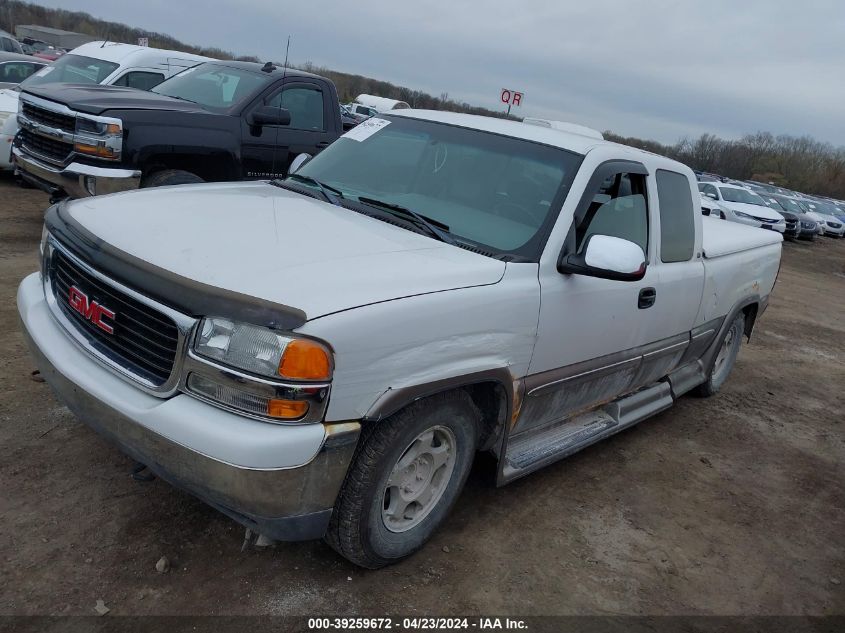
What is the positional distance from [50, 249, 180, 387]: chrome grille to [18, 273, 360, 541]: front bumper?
0.27ft

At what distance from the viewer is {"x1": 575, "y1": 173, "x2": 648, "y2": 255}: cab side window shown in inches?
140

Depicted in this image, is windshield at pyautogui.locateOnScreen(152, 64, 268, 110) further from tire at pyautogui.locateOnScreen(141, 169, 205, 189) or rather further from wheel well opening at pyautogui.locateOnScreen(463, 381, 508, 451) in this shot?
wheel well opening at pyautogui.locateOnScreen(463, 381, 508, 451)

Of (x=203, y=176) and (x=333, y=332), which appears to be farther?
(x=203, y=176)

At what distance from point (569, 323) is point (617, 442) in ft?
6.14

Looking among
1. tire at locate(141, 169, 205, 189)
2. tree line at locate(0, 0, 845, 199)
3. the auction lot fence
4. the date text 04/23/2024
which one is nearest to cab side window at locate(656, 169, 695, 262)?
the auction lot fence

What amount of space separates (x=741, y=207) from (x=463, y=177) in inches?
837

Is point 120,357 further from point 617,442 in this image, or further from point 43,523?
point 617,442

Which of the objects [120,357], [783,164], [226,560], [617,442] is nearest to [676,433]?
[617,442]

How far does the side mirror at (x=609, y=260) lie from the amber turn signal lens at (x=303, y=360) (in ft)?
4.61

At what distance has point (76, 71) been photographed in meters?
9.55

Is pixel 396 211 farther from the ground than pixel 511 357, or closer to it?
farther from the ground

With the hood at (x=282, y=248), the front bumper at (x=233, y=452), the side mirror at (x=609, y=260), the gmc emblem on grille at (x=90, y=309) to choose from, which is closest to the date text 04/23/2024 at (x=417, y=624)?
the front bumper at (x=233, y=452)

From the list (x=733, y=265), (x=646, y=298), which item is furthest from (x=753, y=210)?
(x=646, y=298)

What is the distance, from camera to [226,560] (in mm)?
2914
